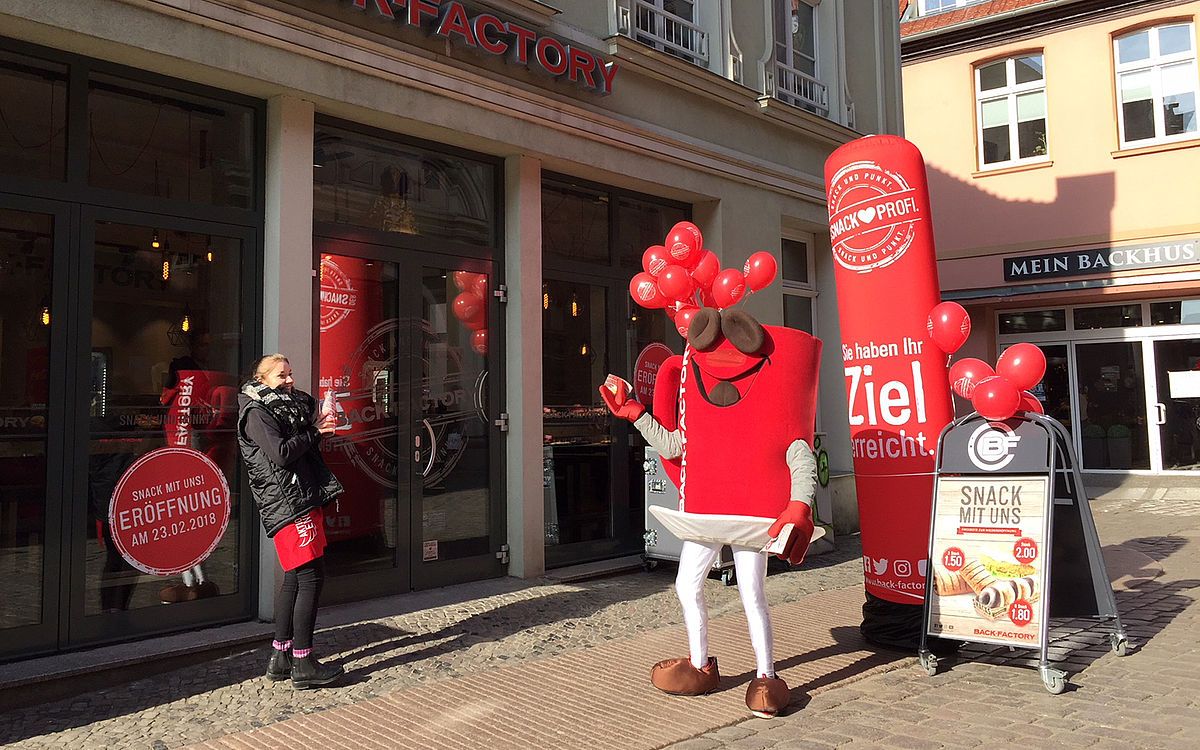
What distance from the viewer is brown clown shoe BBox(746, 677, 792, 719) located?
14.3ft

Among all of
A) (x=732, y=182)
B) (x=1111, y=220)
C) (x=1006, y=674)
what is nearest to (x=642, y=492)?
(x=732, y=182)

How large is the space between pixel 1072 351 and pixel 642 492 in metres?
10.7

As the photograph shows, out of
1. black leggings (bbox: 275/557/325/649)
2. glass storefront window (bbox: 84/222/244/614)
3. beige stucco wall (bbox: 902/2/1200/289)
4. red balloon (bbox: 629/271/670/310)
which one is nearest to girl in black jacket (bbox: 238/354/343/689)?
black leggings (bbox: 275/557/325/649)

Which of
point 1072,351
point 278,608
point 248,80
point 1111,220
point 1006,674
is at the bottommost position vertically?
point 1006,674

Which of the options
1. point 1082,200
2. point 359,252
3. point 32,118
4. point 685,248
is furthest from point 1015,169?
point 32,118

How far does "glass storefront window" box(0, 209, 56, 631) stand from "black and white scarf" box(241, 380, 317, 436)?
48.9 inches

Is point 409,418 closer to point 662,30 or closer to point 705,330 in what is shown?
point 705,330

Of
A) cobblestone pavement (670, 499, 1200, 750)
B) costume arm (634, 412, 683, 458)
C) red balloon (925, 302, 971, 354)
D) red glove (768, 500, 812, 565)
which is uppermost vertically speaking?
red balloon (925, 302, 971, 354)

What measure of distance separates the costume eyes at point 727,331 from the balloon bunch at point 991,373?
137cm

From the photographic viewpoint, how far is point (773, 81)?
33.8 ft

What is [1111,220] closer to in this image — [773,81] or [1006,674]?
[773,81]

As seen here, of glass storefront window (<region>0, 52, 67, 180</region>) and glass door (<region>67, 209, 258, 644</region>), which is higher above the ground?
glass storefront window (<region>0, 52, 67, 180</region>)

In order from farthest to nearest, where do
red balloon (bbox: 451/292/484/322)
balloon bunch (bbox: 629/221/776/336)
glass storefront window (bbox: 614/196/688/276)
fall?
glass storefront window (bbox: 614/196/688/276) → red balloon (bbox: 451/292/484/322) → balloon bunch (bbox: 629/221/776/336)

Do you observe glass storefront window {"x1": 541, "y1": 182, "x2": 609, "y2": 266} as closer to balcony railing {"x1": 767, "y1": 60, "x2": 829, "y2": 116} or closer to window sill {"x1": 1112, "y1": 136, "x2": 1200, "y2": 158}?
balcony railing {"x1": 767, "y1": 60, "x2": 829, "y2": 116}
